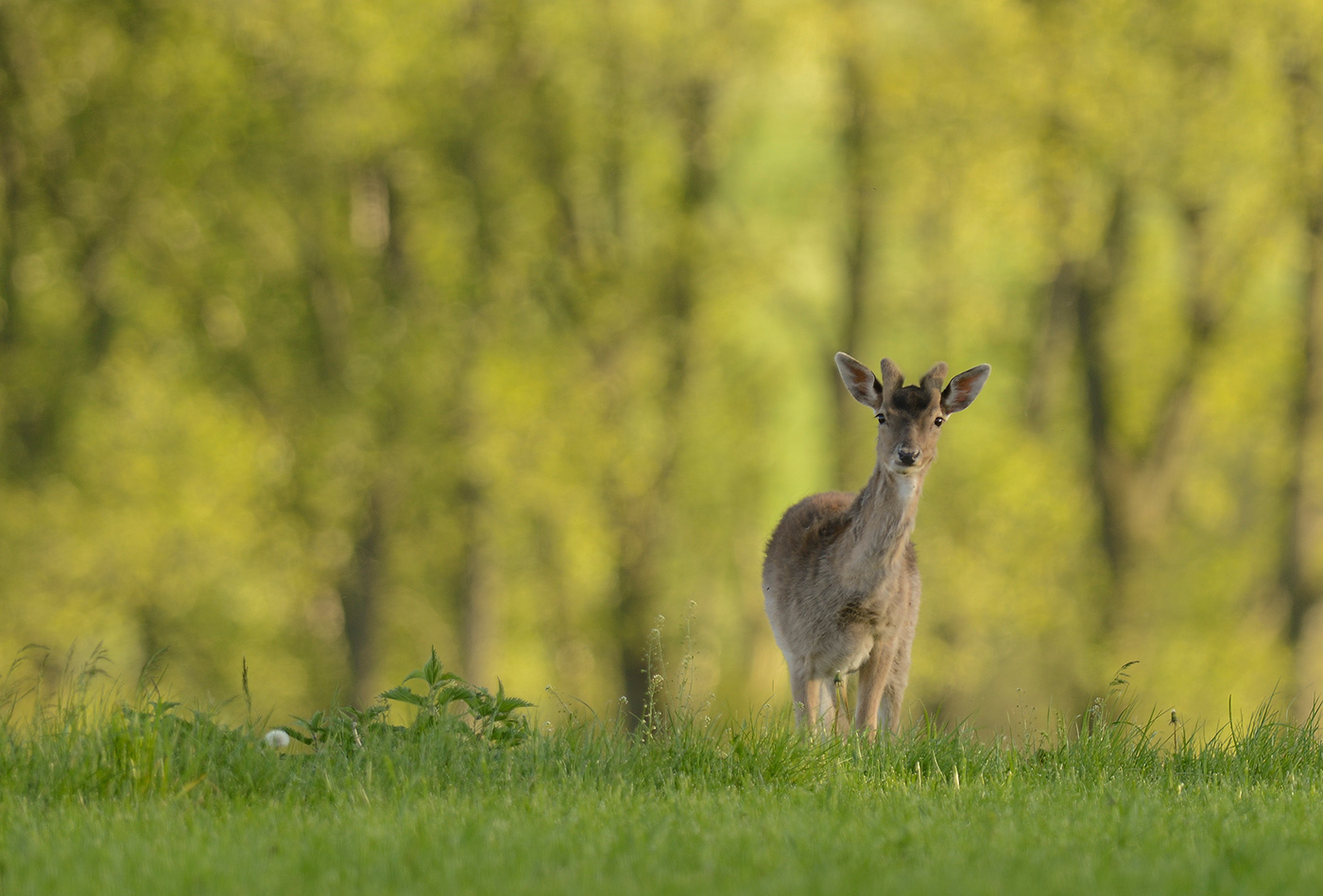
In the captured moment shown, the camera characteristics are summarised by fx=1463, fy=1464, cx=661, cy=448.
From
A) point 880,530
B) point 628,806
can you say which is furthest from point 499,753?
point 880,530

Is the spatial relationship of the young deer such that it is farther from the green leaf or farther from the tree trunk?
the tree trunk

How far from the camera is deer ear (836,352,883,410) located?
30.6ft

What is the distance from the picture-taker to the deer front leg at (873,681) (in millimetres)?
9211

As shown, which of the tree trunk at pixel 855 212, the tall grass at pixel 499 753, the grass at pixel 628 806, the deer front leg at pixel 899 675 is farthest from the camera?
the tree trunk at pixel 855 212

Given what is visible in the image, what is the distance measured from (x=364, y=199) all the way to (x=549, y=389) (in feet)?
17.8

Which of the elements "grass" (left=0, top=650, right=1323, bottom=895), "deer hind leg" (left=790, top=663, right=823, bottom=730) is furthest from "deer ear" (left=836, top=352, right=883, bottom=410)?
"grass" (left=0, top=650, right=1323, bottom=895)

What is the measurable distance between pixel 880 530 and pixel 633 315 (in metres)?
13.4

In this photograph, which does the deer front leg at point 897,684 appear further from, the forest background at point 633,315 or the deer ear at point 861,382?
the forest background at point 633,315

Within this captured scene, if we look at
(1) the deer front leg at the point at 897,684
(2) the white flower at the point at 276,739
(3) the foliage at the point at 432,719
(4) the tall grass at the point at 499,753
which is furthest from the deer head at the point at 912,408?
(2) the white flower at the point at 276,739

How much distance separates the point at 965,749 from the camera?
7.84 m

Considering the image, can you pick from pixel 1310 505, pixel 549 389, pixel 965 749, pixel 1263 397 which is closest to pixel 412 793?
pixel 965 749

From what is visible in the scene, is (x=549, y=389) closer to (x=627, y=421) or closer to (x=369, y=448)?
(x=627, y=421)

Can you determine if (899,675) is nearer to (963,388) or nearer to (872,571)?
(872,571)

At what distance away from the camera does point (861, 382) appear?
9484 millimetres
